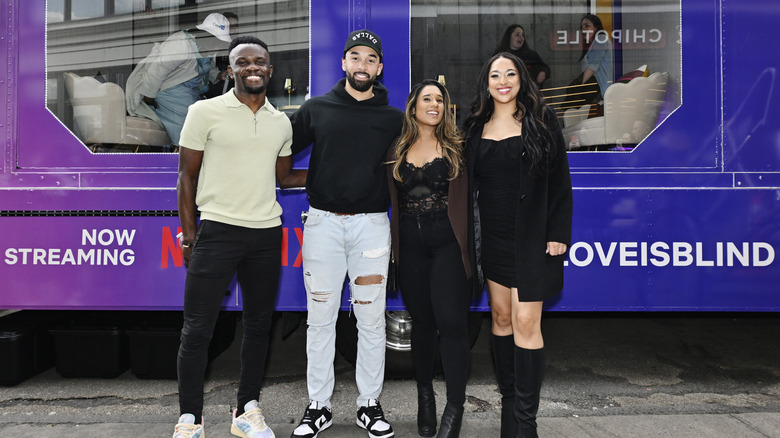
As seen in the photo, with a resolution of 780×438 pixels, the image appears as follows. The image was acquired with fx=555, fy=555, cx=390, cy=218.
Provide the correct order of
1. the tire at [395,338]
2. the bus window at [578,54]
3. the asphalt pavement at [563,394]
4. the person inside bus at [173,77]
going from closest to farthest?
the asphalt pavement at [563,394] → the bus window at [578,54] → the person inside bus at [173,77] → the tire at [395,338]

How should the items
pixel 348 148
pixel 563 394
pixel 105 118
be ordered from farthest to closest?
1. pixel 563 394
2. pixel 105 118
3. pixel 348 148

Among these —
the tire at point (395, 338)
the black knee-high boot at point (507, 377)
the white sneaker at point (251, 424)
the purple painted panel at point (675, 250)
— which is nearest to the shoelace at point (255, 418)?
the white sneaker at point (251, 424)

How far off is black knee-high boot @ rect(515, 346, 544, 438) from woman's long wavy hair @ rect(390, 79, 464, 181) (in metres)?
0.81

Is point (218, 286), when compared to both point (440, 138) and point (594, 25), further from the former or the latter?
point (594, 25)

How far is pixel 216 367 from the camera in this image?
3.81 metres

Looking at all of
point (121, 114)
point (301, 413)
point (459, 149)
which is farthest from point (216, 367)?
point (459, 149)

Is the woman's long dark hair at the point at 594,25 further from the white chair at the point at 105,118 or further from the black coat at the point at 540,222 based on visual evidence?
the white chair at the point at 105,118

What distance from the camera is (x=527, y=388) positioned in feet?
7.36

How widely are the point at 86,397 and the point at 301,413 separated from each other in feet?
4.35

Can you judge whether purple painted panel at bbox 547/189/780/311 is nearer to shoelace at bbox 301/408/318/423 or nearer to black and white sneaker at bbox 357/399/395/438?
black and white sneaker at bbox 357/399/395/438

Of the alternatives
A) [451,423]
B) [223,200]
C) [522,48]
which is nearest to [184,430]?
[223,200]

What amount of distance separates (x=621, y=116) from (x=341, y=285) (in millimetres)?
1836

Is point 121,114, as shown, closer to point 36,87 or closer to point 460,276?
point 36,87

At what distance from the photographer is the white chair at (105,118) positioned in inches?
124
